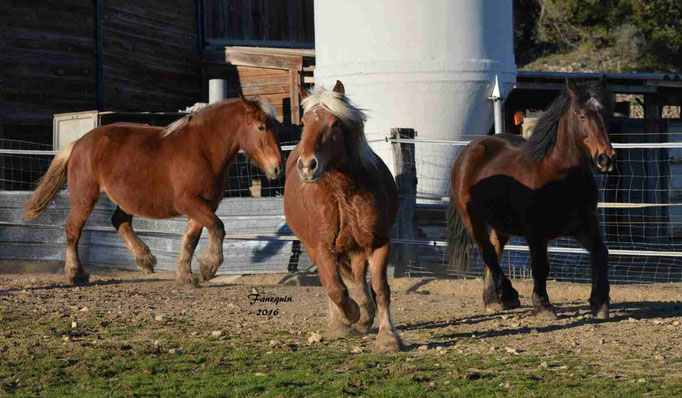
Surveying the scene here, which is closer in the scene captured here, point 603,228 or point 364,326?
point 364,326

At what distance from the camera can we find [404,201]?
11055 millimetres

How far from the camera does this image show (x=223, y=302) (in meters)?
8.79

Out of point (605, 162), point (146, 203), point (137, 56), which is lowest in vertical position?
point (146, 203)

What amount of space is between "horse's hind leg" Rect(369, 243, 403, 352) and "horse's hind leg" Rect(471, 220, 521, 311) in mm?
2180

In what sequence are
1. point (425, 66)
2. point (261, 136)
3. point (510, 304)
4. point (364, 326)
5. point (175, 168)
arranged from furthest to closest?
point (425, 66), point (175, 168), point (261, 136), point (510, 304), point (364, 326)

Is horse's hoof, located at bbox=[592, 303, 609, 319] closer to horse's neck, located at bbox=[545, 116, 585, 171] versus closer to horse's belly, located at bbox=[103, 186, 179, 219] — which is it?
horse's neck, located at bbox=[545, 116, 585, 171]

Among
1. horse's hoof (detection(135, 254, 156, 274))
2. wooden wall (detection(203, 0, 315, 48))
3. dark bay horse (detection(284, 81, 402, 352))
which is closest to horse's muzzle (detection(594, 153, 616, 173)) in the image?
dark bay horse (detection(284, 81, 402, 352))

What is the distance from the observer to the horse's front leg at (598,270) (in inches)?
299

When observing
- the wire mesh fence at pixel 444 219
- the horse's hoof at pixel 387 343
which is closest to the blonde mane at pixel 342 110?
the horse's hoof at pixel 387 343

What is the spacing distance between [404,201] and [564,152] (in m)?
3.48

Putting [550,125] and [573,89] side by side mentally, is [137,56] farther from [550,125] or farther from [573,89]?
[573,89]

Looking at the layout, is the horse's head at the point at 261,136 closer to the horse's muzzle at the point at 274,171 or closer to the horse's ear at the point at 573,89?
the horse's muzzle at the point at 274,171

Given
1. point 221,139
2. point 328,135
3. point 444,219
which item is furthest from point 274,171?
point 444,219

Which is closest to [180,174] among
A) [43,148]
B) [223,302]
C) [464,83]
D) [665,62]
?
[223,302]
